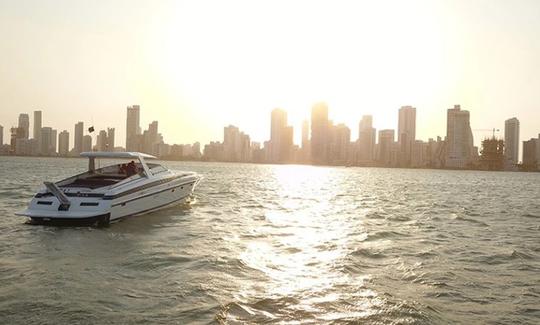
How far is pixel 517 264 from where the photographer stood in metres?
11.8

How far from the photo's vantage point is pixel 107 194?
16.5 m

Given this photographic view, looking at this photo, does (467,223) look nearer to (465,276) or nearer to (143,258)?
(465,276)

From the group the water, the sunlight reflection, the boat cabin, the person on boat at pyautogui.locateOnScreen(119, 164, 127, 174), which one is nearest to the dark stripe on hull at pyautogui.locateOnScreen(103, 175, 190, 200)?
the boat cabin

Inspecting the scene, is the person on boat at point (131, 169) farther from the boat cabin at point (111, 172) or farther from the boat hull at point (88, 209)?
the boat hull at point (88, 209)

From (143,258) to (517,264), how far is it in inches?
369

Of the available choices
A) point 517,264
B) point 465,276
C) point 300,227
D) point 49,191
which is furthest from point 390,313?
point 49,191

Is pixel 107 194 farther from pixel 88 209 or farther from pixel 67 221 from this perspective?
pixel 67 221

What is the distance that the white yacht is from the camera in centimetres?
1578

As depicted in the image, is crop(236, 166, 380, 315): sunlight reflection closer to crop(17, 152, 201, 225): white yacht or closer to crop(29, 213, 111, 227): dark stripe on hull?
crop(17, 152, 201, 225): white yacht

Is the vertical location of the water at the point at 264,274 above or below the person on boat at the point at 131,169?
below

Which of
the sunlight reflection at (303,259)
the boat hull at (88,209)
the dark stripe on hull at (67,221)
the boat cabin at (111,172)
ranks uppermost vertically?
the boat cabin at (111,172)

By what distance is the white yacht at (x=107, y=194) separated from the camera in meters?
15.8

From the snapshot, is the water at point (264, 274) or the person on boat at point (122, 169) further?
the person on boat at point (122, 169)

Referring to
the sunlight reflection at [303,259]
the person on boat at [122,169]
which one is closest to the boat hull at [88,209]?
the person on boat at [122,169]
